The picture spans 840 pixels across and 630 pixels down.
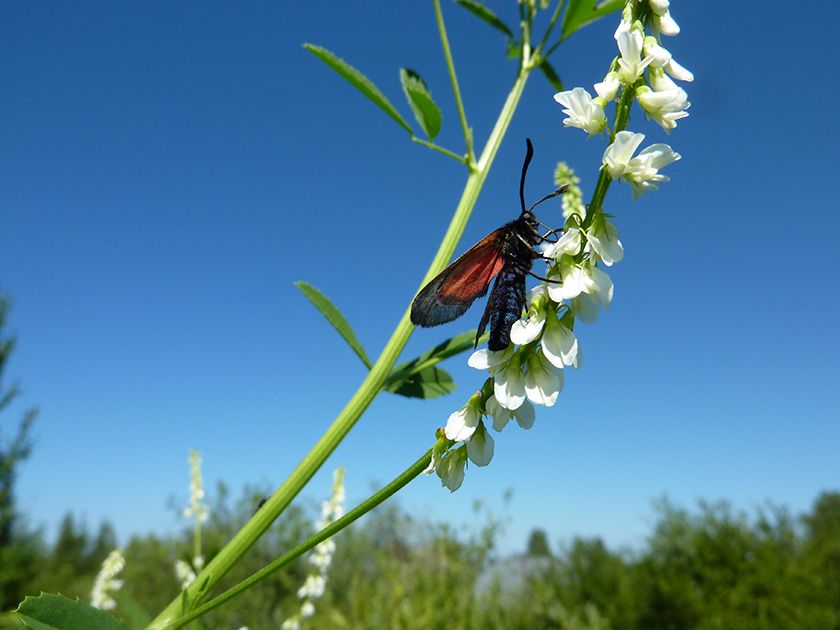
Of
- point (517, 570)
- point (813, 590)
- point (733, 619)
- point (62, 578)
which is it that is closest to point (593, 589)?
point (517, 570)

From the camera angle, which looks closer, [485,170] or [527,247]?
[527,247]

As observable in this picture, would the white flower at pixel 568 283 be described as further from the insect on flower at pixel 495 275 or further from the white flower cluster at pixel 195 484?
the white flower cluster at pixel 195 484

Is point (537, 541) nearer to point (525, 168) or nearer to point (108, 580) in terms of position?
point (108, 580)

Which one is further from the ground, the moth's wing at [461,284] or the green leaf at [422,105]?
the green leaf at [422,105]

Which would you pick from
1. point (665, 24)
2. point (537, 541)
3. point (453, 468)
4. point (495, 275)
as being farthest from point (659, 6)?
point (537, 541)

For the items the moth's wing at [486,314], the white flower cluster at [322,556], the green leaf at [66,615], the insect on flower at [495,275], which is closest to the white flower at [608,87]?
the insect on flower at [495,275]

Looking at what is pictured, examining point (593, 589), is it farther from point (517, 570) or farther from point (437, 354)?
point (437, 354)
